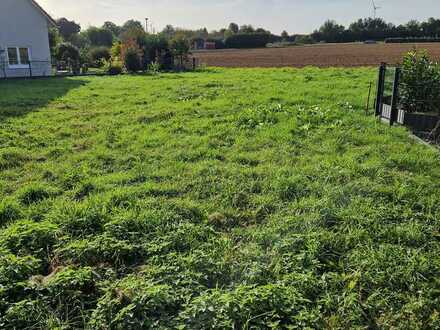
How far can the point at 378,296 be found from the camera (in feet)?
9.86

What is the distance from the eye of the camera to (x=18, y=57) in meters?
24.2

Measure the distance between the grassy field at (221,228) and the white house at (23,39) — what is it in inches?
727

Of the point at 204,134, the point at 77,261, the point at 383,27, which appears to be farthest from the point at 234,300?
the point at 383,27

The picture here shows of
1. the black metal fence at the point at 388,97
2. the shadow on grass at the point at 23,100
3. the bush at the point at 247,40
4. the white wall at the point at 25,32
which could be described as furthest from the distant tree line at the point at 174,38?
the black metal fence at the point at 388,97

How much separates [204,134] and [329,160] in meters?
2.83

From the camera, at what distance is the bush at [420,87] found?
7793 mm

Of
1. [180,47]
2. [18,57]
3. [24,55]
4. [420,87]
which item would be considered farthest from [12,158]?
[180,47]

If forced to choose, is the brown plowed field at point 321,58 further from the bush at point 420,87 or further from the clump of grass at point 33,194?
the clump of grass at point 33,194

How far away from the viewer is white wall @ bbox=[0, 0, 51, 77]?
23422 millimetres

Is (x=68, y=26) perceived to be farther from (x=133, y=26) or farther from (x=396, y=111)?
(x=396, y=111)

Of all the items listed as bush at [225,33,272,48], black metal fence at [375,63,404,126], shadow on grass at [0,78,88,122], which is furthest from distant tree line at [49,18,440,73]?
black metal fence at [375,63,404,126]

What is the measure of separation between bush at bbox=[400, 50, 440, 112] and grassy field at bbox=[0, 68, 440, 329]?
0.97m

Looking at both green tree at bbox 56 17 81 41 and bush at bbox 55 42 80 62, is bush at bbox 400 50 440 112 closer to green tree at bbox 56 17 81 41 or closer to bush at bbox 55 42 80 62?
bush at bbox 55 42 80 62

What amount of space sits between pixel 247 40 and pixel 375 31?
93.2 ft
